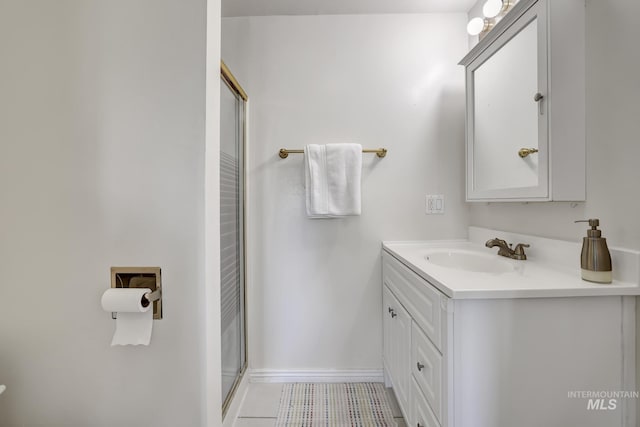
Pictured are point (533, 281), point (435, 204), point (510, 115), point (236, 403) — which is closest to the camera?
point (533, 281)

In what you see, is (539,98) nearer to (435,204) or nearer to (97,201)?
(435,204)

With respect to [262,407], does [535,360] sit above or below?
above

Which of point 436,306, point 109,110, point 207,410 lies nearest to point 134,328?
point 207,410

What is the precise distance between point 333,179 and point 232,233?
2.14 ft

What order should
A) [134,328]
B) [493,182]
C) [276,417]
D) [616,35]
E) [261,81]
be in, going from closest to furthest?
[134,328]
[616,35]
[493,182]
[276,417]
[261,81]

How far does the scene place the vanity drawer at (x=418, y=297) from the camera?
89 centimetres

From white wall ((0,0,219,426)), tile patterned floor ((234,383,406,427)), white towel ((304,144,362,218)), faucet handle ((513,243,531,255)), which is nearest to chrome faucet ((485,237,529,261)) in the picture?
faucet handle ((513,243,531,255))

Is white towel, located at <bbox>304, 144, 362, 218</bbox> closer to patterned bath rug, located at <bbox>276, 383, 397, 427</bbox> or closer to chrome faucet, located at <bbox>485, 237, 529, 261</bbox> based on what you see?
chrome faucet, located at <bbox>485, 237, 529, 261</bbox>

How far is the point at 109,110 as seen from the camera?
0.77 meters

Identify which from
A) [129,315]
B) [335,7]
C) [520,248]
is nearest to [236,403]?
[129,315]

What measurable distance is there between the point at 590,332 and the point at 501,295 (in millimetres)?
304

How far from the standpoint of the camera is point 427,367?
96 cm

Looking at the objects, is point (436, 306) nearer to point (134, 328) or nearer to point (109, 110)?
point (134, 328)

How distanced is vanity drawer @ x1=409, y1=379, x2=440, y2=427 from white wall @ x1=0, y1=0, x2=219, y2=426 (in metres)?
0.74
